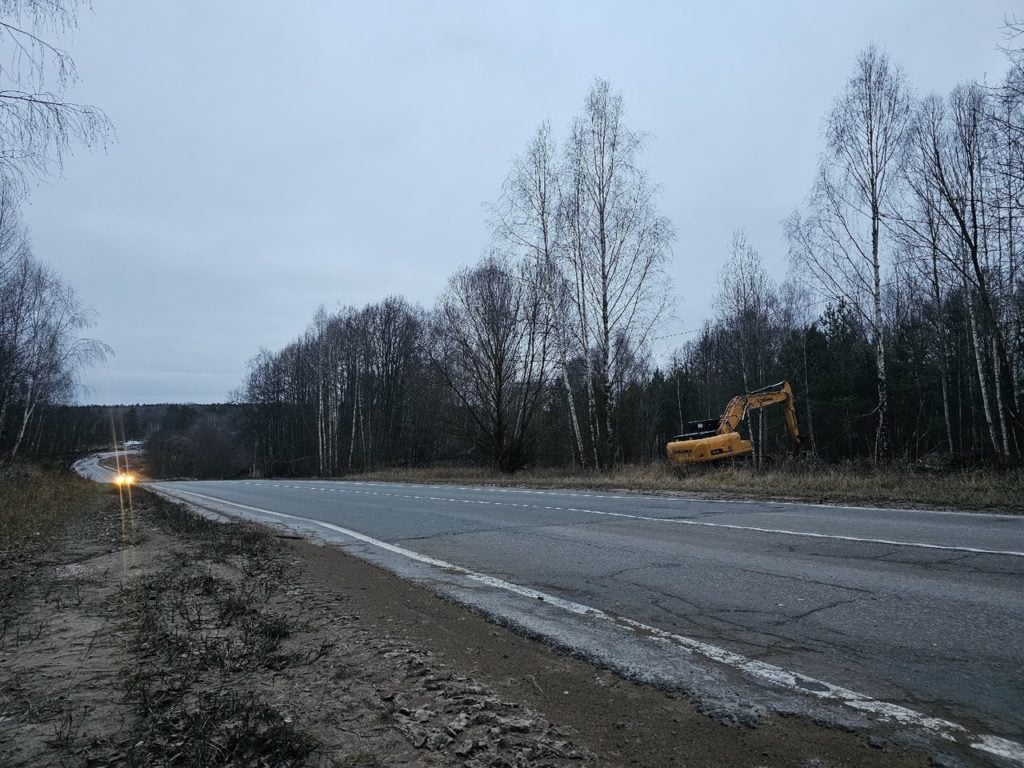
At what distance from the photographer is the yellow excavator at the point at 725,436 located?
1997 cm

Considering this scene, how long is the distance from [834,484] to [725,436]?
6576 millimetres

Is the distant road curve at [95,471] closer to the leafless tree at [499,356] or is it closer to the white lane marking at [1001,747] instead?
the leafless tree at [499,356]

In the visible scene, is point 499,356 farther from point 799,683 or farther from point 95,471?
point 95,471

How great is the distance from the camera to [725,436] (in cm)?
2012

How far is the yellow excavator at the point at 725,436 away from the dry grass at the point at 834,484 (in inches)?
33.5

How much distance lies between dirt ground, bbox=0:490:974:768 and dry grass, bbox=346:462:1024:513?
9.64m

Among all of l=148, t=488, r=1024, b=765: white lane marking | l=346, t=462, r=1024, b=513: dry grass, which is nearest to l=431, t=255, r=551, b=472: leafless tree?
l=346, t=462, r=1024, b=513: dry grass

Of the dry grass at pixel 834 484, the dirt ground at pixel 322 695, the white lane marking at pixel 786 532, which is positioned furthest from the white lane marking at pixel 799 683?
the dry grass at pixel 834 484

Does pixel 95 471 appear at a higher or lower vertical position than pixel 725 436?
lower

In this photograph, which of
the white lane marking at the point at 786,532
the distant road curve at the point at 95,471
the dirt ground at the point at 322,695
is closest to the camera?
the dirt ground at the point at 322,695

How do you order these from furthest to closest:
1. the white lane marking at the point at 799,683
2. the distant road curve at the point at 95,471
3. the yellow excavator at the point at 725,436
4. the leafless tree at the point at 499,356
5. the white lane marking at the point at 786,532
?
the distant road curve at the point at 95,471 < the leafless tree at the point at 499,356 < the yellow excavator at the point at 725,436 < the white lane marking at the point at 786,532 < the white lane marking at the point at 799,683

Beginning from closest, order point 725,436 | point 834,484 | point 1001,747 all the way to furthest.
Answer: point 1001,747
point 834,484
point 725,436

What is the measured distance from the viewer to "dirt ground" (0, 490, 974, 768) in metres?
2.57

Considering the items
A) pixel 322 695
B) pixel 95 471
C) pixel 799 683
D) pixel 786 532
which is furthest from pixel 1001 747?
pixel 95 471
